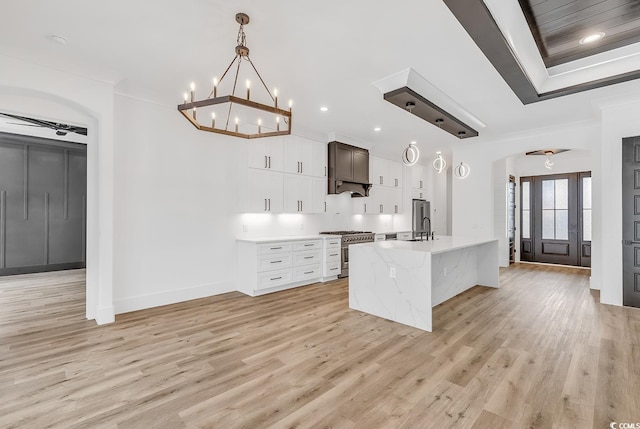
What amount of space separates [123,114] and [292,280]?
3548mm

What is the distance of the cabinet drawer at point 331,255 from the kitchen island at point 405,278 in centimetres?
165

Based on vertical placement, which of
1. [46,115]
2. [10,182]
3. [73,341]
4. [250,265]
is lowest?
[73,341]

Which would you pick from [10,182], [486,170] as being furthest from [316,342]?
[10,182]

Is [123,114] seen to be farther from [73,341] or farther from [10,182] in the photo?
[10,182]

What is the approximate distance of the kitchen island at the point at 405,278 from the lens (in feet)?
11.2

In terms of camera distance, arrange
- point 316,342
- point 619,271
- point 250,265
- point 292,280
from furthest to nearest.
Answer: point 292,280
point 250,265
point 619,271
point 316,342

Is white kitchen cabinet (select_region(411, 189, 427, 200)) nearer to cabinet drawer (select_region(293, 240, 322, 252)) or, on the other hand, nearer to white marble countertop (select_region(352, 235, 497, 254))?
white marble countertop (select_region(352, 235, 497, 254))

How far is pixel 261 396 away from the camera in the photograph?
2172 mm

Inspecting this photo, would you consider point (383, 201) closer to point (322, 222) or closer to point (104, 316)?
point (322, 222)

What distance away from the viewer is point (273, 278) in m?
5.00

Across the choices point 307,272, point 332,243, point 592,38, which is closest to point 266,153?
point 332,243

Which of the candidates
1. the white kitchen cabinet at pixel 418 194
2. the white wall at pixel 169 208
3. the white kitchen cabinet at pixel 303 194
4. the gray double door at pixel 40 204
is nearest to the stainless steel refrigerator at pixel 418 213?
the white kitchen cabinet at pixel 418 194

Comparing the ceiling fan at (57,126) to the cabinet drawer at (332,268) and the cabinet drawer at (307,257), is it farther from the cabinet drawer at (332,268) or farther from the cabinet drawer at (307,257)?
the cabinet drawer at (332,268)

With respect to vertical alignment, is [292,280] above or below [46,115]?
below
